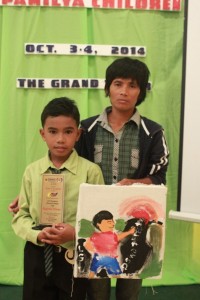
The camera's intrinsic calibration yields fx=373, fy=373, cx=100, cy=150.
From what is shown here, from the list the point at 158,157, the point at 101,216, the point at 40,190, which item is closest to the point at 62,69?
the point at 158,157

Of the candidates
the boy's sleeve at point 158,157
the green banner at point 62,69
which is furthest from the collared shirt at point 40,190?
the green banner at point 62,69

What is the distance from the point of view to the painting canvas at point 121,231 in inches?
44.4

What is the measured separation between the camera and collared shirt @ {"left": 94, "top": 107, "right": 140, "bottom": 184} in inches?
53.7

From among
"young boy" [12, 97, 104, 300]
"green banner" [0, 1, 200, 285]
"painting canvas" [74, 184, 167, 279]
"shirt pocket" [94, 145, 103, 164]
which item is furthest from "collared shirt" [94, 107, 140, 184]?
"green banner" [0, 1, 200, 285]

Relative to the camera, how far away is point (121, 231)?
3.73 ft

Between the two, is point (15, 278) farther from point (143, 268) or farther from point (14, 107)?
point (143, 268)

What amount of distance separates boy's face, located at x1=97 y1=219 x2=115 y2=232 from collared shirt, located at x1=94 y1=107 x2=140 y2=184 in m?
0.27

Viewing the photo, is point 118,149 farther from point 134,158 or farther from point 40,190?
point 40,190

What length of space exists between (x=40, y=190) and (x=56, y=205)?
7 centimetres

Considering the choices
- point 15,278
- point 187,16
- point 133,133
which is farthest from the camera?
point 15,278

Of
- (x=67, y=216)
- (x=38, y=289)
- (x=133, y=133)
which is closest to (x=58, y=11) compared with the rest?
(x=133, y=133)

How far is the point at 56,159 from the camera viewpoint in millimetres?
1265

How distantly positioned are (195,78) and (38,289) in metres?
1.31

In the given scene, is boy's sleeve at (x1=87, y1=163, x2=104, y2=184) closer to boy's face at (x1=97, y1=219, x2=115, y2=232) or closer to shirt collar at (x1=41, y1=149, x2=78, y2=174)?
shirt collar at (x1=41, y1=149, x2=78, y2=174)
